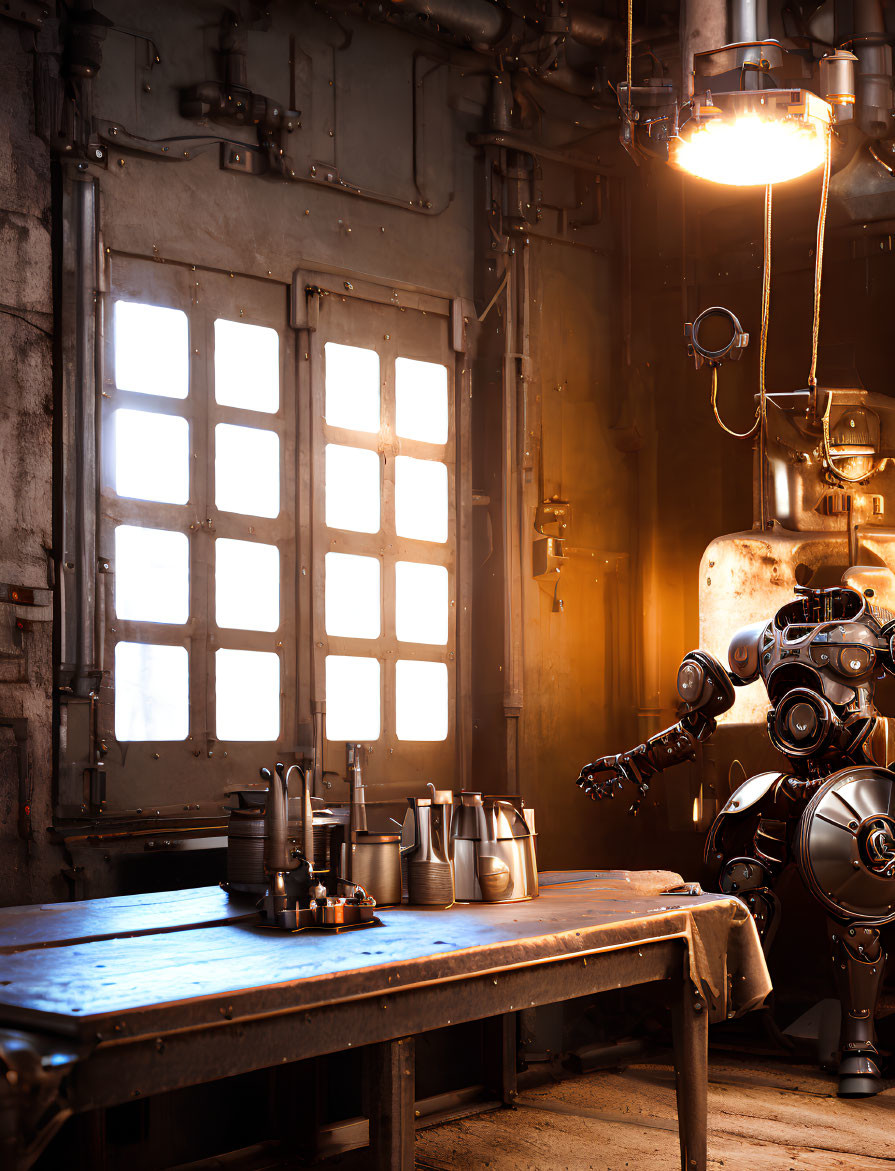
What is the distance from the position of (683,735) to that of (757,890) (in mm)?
675

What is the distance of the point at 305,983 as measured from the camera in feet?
7.36

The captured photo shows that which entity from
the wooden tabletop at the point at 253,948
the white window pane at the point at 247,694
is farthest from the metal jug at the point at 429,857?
the white window pane at the point at 247,694

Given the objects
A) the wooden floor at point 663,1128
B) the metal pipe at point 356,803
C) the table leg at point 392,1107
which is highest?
the metal pipe at point 356,803

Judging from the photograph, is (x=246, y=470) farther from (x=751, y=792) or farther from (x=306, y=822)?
(x=751, y=792)

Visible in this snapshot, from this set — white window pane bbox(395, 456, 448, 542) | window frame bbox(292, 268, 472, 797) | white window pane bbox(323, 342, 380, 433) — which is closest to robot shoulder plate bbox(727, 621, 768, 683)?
window frame bbox(292, 268, 472, 797)

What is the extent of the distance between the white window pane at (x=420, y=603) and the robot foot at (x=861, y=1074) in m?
2.34

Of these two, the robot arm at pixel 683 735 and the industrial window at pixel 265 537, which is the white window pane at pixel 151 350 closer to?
the industrial window at pixel 265 537

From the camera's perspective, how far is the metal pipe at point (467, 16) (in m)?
5.14

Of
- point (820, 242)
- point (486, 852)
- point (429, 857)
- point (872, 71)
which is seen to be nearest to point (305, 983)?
point (429, 857)

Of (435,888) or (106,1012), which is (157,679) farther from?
(106,1012)

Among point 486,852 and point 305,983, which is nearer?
point 305,983

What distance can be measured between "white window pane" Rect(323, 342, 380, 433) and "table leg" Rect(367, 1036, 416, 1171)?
3033 millimetres

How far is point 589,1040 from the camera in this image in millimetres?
5594

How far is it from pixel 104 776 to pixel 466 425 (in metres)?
2.31
